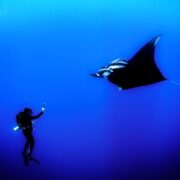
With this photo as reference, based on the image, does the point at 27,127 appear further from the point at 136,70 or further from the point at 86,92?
the point at 136,70

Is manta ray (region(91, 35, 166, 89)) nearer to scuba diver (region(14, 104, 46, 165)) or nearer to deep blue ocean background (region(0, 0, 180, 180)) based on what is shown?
deep blue ocean background (region(0, 0, 180, 180))

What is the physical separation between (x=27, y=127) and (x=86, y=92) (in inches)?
31.5

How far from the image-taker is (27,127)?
3197 mm

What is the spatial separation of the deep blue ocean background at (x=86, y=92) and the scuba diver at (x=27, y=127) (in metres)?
0.07

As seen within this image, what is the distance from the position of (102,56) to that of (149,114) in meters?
0.88

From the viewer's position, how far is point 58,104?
3.21 m

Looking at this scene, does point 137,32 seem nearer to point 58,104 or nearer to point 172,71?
point 172,71

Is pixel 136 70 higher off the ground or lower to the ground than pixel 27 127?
higher

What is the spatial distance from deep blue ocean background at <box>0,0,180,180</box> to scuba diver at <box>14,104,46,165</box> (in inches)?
2.6

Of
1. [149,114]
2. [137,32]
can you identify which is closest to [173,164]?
[149,114]

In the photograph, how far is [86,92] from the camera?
10.5ft

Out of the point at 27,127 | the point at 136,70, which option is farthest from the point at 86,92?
the point at 27,127

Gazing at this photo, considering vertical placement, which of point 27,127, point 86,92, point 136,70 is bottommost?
point 27,127

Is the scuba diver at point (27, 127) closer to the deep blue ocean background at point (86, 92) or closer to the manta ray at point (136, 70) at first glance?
the deep blue ocean background at point (86, 92)
